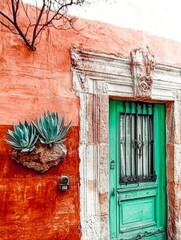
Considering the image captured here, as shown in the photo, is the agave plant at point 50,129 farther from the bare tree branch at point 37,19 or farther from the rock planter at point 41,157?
the bare tree branch at point 37,19

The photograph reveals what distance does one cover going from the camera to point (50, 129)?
302 cm

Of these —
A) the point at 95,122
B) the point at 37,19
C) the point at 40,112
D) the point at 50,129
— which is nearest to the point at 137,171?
the point at 95,122

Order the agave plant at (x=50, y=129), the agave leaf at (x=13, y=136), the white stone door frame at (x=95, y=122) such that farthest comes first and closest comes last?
the white stone door frame at (x=95, y=122) → the agave plant at (x=50, y=129) → the agave leaf at (x=13, y=136)

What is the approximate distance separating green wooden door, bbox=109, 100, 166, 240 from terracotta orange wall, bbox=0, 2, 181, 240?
0.63 m

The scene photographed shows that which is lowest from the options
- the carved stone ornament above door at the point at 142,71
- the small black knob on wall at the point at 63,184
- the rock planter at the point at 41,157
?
the small black knob on wall at the point at 63,184

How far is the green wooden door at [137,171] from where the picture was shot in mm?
3699

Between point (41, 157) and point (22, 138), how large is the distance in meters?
0.26

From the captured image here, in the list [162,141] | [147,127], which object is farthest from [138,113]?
[162,141]

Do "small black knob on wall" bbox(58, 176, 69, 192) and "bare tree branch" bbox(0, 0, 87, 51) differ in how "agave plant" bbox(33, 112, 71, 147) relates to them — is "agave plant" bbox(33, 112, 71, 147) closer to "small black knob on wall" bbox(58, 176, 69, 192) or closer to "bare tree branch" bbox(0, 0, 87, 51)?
"small black knob on wall" bbox(58, 176, 69, 192)

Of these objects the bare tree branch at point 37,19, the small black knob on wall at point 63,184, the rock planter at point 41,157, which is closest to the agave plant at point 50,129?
the rock planter at point 41,157

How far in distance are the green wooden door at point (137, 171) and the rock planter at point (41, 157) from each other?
77cm

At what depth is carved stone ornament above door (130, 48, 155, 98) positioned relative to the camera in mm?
3678

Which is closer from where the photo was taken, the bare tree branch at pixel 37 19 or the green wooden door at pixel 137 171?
the bare tree branch at pixel 37 19

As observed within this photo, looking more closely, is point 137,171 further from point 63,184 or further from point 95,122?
point 63,184
